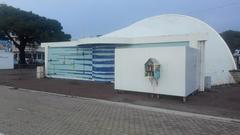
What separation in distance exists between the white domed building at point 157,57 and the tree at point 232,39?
4966 centimetres

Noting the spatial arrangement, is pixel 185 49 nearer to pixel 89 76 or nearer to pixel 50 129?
pixel 50 129

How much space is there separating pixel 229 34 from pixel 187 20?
54054mm

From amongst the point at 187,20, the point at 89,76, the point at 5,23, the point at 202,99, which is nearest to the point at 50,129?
the point at 202,99

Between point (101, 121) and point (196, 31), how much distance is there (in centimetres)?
1877

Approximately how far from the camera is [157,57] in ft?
56.1

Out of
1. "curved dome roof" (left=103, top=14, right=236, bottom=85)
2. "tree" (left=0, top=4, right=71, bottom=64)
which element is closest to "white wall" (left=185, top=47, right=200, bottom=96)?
"curved dome roof" (left=103, top=14, right=236, bottom=85)

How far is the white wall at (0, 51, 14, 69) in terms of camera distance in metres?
53.0

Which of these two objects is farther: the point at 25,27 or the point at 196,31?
the point at 25,27

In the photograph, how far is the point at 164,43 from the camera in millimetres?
22922

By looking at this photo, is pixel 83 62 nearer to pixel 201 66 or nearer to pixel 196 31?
pixel 196 31

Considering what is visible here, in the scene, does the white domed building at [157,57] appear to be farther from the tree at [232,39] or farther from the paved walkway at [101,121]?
the tree at [232,39]

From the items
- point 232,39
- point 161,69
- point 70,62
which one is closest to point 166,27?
point 70,62

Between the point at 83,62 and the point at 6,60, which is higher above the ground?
the point at 6,60

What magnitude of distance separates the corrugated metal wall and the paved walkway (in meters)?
11.4
